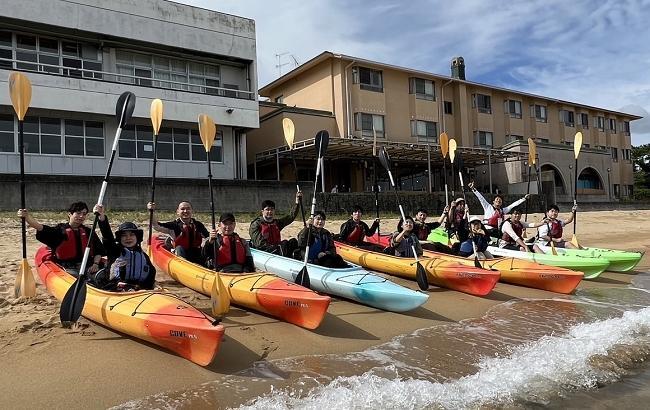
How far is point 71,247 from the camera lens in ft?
21.1

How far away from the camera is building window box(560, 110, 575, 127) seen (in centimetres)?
3300

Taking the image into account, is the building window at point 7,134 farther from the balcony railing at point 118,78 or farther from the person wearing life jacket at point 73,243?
the person wearing life jacket at point 73,243

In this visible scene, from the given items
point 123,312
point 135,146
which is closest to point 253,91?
point 135,146

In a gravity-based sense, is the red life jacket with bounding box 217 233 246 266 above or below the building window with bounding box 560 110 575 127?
below

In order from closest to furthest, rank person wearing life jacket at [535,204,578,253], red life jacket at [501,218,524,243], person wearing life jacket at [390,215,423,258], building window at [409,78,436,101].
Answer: person wearing life jacket at [390,215,423,258] → red life jacket at [501,218,524,243] → person wearing life jacket at [535,204,578,253] → building window at [409,78,436,101]

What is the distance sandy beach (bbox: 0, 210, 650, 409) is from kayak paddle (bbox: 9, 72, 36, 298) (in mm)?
163

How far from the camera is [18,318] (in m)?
5.61

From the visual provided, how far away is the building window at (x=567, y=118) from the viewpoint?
3300 centimetres

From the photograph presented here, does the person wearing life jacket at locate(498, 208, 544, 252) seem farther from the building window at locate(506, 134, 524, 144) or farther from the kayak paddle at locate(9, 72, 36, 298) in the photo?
the building window at locate(506, 134, 524, 144)

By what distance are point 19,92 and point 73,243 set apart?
7.58ft

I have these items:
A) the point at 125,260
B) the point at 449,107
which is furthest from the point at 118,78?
the point at 449,107

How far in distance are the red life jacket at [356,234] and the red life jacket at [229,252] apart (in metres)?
Result: 3.36

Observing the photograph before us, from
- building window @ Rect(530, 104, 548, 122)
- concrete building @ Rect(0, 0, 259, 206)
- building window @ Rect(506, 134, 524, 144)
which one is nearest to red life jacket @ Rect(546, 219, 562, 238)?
concrete building @ Rect(0, 0, 259, 206)

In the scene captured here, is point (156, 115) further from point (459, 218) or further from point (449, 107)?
point (449, 107)
